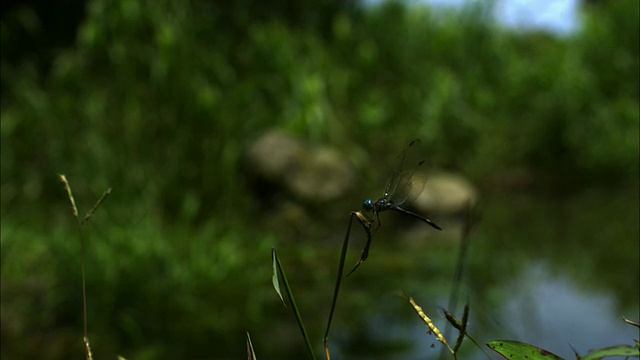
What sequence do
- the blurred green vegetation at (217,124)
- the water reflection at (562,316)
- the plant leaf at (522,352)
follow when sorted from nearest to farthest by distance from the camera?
the plant leaf at (522,352)
the water reflection at (562,316)
the blurred green vegetation at (217,124)

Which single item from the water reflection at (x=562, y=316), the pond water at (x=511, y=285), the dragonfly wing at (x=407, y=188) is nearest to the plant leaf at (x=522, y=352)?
the dragonfly wing at (x=407, y=188)

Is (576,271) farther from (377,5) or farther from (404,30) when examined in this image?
(377,5)

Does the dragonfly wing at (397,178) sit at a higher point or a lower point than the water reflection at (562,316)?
lower

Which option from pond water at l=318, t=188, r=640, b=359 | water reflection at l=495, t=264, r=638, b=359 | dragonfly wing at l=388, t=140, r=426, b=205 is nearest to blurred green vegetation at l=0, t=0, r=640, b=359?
pond water at l=318, t=188, r=640, b=359

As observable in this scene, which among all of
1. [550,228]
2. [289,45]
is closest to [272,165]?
[289,45]

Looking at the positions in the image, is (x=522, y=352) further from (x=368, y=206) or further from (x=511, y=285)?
(x=511, y=285)

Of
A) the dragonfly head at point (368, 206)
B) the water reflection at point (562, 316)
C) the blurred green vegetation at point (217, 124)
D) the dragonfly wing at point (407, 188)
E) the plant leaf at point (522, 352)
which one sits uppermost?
the blurred green vegetation at point (217, 124)

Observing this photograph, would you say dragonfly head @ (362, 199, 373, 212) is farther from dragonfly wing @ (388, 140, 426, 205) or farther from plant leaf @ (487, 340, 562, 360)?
plant leaf @ (487, 340, 562, 360)

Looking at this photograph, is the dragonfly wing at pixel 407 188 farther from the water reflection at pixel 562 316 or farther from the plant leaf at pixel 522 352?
the water reflection at pixel 562 316
